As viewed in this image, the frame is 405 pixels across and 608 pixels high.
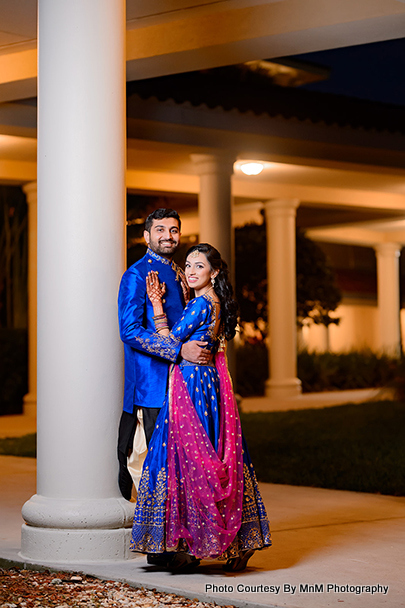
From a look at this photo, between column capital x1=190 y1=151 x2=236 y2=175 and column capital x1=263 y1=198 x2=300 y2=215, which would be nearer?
column capital x1=190 y1=151 x2=236 y2=175

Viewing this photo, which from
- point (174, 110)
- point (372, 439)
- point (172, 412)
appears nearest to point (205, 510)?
point (172, 412)

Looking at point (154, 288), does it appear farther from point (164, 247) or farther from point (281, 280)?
point (281, 280)

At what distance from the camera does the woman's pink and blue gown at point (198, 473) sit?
15.2 ft

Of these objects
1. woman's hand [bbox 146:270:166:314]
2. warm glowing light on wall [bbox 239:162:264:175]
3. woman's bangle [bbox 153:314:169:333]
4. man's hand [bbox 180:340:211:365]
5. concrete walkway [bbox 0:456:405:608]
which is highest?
warm glowing light on wall [bbox 239:162:264:175]

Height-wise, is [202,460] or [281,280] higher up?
[281,280]

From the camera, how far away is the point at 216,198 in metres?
13.0

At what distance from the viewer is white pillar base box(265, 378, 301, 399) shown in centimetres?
1705

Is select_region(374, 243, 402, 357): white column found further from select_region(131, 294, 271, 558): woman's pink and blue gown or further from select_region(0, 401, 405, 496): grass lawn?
select_region(131, 294, 271, 558): woman's pink and blue gown

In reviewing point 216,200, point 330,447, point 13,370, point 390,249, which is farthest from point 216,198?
point 390,249

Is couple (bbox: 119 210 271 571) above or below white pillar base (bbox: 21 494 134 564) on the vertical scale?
above

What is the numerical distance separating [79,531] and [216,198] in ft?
27.4

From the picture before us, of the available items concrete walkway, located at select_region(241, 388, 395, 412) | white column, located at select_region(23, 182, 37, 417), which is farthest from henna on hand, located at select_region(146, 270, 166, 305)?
concrete walkway, located at select_region(241, 388, 395, 412)

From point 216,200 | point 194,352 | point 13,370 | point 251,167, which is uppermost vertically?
point 251,167

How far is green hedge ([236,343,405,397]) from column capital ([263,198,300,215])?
10.6 feet
